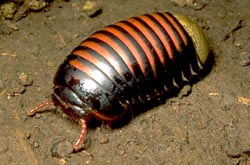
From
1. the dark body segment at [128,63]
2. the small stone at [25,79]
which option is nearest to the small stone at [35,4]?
the small stone at [25,79]

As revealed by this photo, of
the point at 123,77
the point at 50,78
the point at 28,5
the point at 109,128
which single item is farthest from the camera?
the point at 28,5

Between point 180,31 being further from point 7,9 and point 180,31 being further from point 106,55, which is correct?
point 7,9

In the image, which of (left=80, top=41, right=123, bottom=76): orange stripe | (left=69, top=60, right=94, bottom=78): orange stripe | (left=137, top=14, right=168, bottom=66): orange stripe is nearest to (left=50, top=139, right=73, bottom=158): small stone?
(left=69, top=60, right=94, bottom=78): orange stripe

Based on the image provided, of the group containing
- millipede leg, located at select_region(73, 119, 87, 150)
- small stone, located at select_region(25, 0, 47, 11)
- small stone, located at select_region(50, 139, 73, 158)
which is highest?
small stone, located at select_region(25, 0, 47, 11)

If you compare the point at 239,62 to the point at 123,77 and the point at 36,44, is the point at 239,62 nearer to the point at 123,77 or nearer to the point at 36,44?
the point at 123,77

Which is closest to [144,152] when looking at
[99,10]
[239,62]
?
[239,62]

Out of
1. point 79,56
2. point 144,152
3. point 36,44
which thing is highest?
point 79,56

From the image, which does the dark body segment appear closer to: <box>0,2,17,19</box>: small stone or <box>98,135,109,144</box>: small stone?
<box>98,135,109,144</box>: small stone
